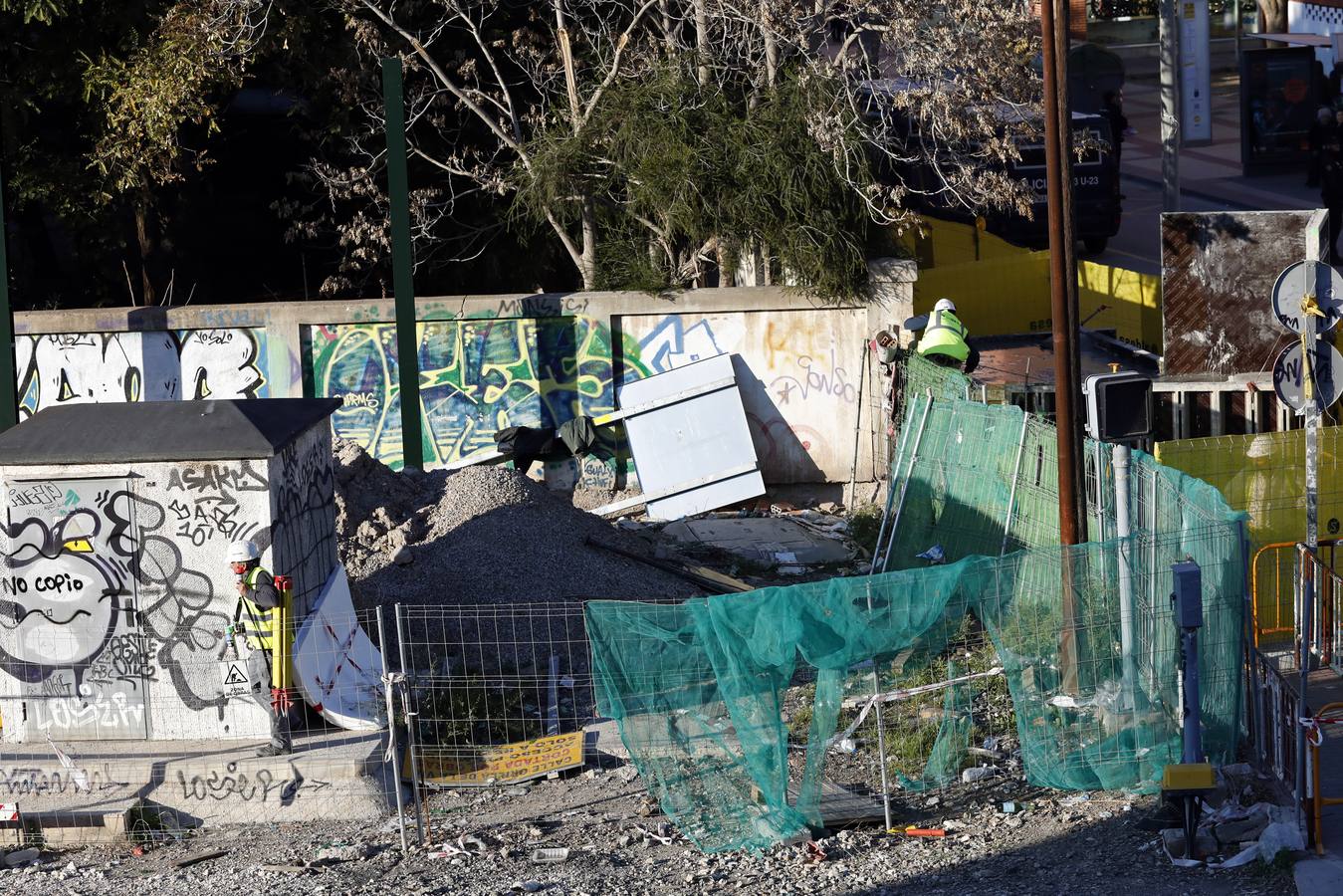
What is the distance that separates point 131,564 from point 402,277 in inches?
288

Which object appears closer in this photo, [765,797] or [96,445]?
[765,797]

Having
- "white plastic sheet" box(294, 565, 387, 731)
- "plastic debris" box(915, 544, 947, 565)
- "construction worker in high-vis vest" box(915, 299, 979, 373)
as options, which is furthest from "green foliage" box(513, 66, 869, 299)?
"white plastic sheet" box(294, 565, 387, 731)

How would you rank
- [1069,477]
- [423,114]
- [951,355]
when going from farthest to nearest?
[423,114] < [951,355] < [1069,477]

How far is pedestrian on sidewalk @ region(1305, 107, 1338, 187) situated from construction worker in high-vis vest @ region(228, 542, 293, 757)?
730 inches

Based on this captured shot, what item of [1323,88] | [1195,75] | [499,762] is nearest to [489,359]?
[499,762]

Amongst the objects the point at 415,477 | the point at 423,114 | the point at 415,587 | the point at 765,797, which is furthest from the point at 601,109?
the point at 765,797

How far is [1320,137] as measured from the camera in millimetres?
24062

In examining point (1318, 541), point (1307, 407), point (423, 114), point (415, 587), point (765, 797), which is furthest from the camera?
point (423, 114)

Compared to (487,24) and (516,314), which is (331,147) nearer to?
(487,24)

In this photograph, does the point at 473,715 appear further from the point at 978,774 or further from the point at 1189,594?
the point at 1189,594

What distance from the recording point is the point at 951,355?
14172mm

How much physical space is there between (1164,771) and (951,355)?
7.34 meters

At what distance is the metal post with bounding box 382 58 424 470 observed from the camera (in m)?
16.2

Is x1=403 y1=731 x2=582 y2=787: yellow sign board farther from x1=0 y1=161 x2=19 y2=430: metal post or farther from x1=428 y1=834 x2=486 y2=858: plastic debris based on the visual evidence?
x1=0 y1=161 x2=19 y2=430: metal post
